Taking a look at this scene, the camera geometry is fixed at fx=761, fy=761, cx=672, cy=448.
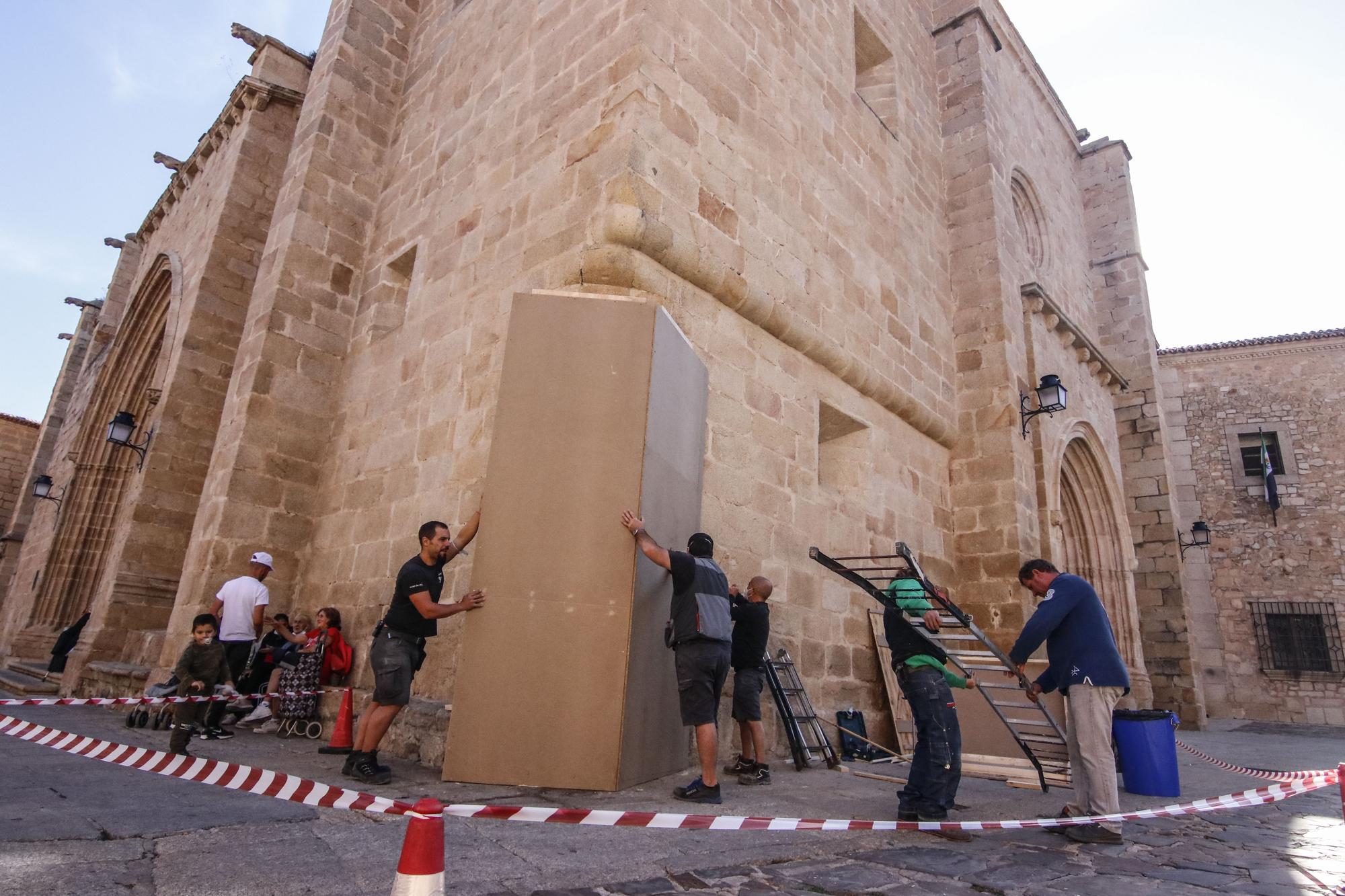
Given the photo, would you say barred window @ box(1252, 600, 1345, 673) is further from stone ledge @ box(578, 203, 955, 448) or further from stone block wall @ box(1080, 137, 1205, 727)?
stone ledge @ box(578, 203, 955, 448)

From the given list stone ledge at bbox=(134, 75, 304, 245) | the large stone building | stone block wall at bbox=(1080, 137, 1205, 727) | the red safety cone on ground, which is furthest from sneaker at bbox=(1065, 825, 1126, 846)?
stone ledge at bbox=(134, 75, 304, 245)

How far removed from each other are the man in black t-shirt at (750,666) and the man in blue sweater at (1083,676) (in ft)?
4.93

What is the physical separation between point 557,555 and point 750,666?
5.36 feet

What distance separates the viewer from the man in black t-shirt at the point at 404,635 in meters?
3.84

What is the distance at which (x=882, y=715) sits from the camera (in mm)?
6656

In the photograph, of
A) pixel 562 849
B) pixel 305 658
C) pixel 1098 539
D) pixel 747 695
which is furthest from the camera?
pixel 1098 539

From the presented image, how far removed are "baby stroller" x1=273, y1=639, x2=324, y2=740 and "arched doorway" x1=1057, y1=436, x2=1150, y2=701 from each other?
988 centimetres

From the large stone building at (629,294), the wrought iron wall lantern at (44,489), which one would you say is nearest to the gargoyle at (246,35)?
the large stone building at (629,294)

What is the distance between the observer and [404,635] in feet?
13.2

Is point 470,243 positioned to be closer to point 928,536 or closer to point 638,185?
point 638,185

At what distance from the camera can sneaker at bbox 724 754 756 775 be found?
4570 millimetres

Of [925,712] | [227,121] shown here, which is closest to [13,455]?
[227,121]

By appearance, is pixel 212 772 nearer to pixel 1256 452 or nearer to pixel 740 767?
pixel 740 767

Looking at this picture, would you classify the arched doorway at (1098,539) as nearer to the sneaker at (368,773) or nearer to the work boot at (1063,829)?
the work boot at (1063,829)
